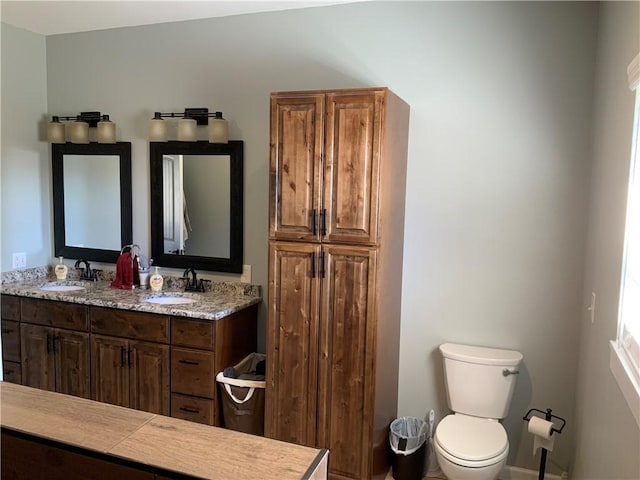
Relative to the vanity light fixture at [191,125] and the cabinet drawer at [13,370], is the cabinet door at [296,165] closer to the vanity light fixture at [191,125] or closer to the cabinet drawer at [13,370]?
the vanity light fixture at [191,125]

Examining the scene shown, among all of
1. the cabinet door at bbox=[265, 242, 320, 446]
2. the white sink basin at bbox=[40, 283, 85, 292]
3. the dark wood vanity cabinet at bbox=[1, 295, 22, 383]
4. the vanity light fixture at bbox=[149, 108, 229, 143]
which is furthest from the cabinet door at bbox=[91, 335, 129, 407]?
the vanity light fixture at bbox=[149, 108, 229, 143]

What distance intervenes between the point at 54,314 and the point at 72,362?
0.33 metres

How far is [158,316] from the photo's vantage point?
2984 millimetres

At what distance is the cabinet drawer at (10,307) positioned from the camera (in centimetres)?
335

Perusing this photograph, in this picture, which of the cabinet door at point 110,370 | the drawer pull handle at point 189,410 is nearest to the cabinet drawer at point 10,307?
the cabinet door at point 110,370

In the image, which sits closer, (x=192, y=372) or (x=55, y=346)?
(x=192, y=372)

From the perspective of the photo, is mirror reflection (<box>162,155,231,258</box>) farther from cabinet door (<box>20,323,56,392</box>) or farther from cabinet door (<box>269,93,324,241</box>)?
cabinet door (<box>20,323,56,392</box>)

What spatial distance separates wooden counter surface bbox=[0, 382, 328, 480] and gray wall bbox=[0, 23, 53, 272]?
9.52 ft

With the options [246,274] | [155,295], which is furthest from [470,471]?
[155,295]

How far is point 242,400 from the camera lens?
9.52ft

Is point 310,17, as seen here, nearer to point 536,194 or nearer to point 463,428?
point 536,194

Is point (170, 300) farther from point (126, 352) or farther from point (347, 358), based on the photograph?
point (347, 358)

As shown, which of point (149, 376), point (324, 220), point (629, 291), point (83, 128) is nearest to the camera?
point (629, 291)

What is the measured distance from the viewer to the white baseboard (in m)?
2.78
